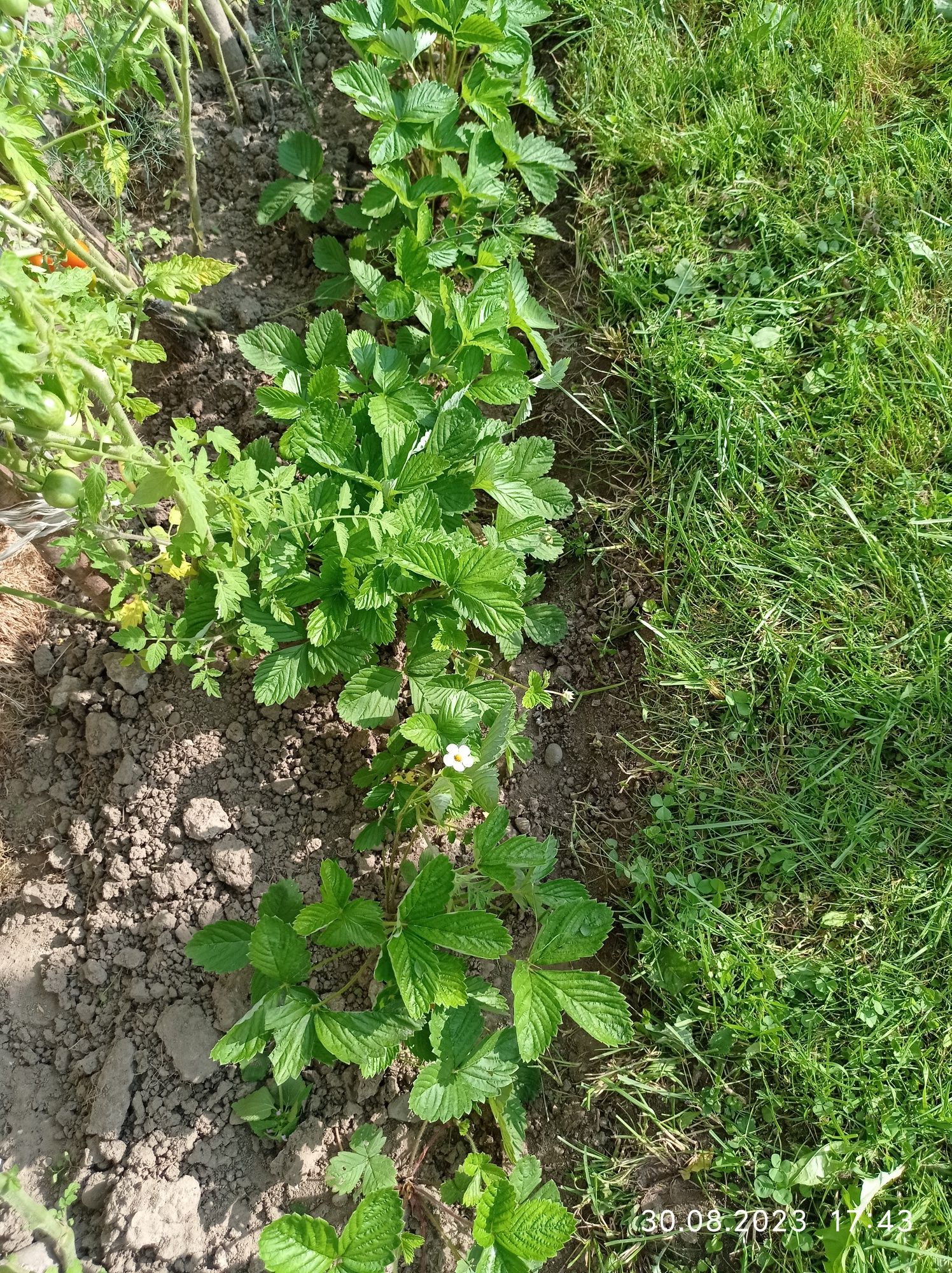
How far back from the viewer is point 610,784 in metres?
2.07

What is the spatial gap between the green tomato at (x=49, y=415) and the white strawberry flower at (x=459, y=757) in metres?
0.85

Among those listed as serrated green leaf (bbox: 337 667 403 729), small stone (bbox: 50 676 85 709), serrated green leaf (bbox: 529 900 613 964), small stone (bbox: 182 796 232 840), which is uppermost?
serrated green leaf (bbox: 337 667 403 729)

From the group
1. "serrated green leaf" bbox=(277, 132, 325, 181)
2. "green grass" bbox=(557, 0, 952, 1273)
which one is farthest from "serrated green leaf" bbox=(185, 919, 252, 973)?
"serrated green leaf" bbox=(277, 132, 325, 181)

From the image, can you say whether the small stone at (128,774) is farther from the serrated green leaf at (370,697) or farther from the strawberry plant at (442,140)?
the strawberry plant at (442,140)

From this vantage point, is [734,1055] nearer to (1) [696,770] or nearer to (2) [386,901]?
(1) [696,770]

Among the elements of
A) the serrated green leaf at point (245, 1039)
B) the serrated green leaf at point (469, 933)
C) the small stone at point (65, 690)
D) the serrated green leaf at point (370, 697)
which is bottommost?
the serrated green leaf at point (245, 1039)

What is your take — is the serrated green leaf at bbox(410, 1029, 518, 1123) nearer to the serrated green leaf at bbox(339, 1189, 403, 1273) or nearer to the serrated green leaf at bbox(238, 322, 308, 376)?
the serrated green leaf at bbox(339, 1189, 403, 1273)

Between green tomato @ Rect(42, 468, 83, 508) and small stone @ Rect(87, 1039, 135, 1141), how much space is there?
103 cm

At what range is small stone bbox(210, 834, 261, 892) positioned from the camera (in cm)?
182

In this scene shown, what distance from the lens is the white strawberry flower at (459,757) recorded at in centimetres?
167

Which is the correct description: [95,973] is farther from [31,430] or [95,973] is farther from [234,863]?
[31,430]

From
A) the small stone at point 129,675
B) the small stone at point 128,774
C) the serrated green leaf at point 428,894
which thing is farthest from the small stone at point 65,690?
the serrated green leaf at point 428,894

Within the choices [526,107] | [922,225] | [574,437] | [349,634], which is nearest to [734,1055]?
[349,634]

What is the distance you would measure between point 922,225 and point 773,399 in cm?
69
